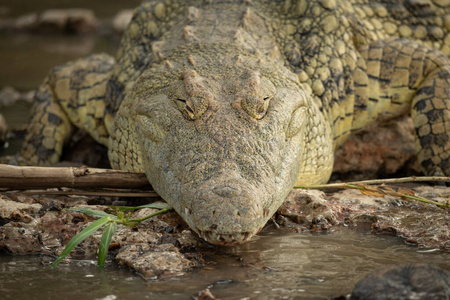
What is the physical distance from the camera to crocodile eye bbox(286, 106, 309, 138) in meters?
3.72

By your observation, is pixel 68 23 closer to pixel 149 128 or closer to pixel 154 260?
pixel 149 128

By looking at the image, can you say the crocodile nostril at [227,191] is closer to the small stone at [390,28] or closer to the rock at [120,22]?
the small stone at [390,28]

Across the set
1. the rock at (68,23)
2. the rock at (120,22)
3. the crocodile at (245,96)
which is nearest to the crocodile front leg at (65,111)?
the crocodile at (245,96)

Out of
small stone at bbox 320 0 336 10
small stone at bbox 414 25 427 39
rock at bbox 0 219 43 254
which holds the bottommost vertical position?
rock at bbox 0 219 43 254

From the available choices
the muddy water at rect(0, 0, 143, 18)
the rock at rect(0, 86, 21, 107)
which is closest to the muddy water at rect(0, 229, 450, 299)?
the rock at rect(0, 86, 21, 107)

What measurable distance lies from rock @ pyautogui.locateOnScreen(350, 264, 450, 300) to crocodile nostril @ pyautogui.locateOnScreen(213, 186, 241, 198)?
71 centimetres

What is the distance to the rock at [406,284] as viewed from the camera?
8.11ft

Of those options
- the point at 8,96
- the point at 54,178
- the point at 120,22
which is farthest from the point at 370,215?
the point at 120,22

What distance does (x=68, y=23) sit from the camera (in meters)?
14.0

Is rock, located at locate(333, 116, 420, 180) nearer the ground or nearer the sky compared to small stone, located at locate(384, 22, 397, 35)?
nearer the ground

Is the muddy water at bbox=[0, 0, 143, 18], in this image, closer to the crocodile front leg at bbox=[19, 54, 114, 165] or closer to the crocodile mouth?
the crocodile front leg at bbox=[19, 54, 114, 165]

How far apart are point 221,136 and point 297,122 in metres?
0.70

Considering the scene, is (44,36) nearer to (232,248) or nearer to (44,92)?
(44,92)

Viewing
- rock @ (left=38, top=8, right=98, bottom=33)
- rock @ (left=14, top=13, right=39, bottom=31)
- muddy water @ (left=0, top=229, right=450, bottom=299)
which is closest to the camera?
muddy water @ (left=0, top=229, right=450, bottom=299)
